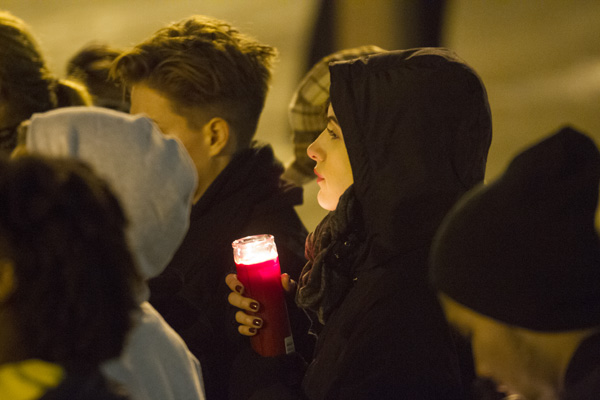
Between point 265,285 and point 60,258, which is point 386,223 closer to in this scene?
point 265,285

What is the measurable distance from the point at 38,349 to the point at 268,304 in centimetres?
57

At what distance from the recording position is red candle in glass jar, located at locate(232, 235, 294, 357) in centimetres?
118

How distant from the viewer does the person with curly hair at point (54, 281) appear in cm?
65

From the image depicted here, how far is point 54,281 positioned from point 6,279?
51mm

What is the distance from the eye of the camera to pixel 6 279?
0.66 meters

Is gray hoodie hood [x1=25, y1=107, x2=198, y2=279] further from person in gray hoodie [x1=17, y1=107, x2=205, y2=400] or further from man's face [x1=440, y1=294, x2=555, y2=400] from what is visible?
man's face [x1=440, y1=294, x2=555, y2=400]

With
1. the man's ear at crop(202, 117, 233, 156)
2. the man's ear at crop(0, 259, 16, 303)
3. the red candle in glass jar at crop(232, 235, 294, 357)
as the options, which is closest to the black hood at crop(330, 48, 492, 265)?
the red candle in glass jar at crop(232, 235, 294, 357)

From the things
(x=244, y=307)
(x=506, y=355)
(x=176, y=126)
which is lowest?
(x=244, y=307)

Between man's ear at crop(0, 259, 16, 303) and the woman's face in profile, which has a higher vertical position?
man's ear at crop(0, 259, 16, 303)

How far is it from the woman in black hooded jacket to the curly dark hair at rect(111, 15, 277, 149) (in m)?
0.46

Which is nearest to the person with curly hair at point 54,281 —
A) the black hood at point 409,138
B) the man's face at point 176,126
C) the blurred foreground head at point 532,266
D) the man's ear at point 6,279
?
the man's ear at point 6,279

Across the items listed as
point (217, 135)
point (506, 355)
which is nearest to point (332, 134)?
point (217, 135)

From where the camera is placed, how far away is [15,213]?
64 cm

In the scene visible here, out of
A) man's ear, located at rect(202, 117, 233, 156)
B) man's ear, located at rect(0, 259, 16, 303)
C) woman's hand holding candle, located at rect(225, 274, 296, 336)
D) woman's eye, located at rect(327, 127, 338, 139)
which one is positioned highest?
man's ear, located at rect(0, 259, 16, 303)
